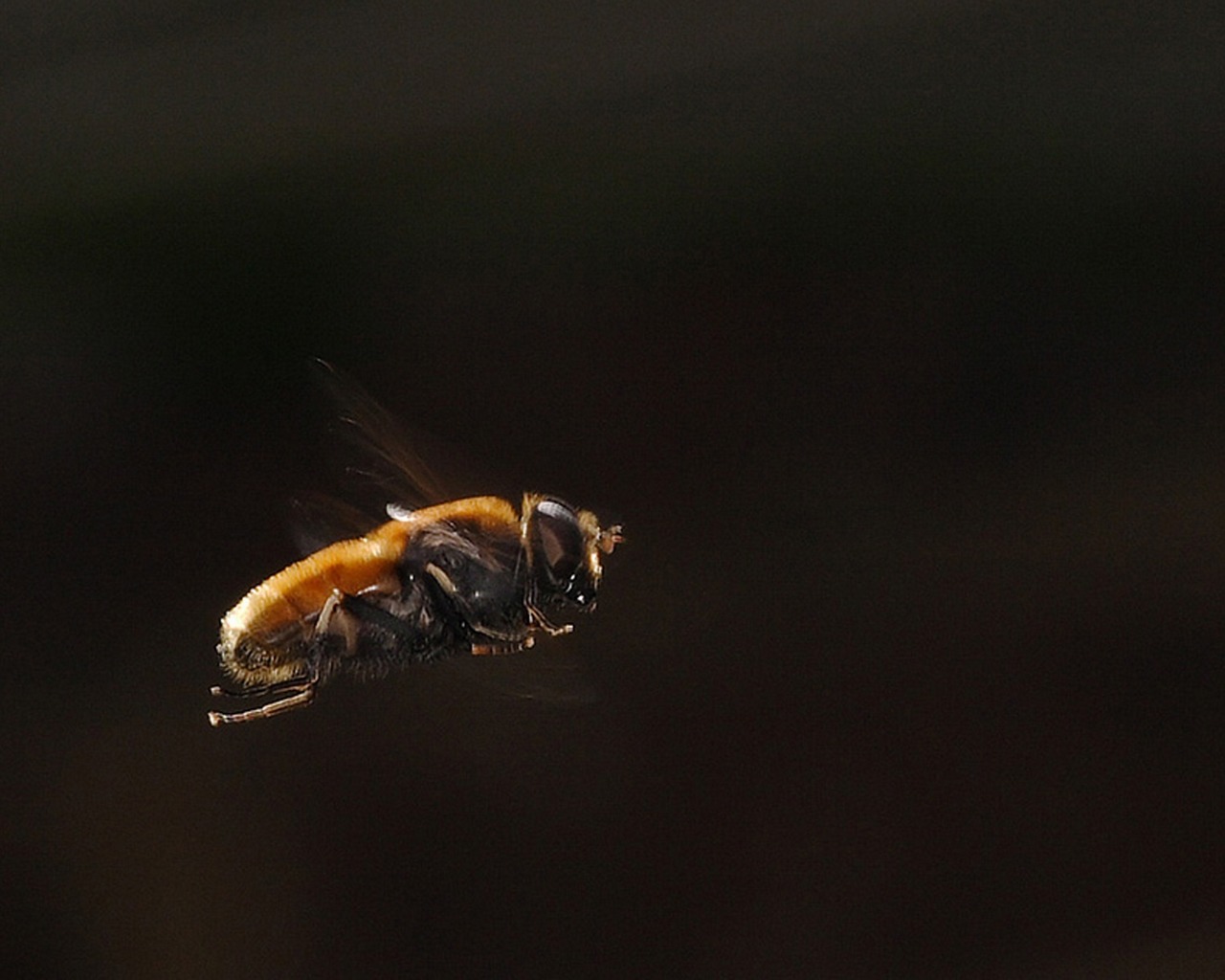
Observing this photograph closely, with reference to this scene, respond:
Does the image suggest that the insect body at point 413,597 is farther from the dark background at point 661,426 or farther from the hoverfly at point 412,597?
the dark background at point 661,426

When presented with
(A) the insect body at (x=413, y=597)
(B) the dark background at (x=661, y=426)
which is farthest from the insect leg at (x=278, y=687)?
(B) the dark background at (x=661, y=426)

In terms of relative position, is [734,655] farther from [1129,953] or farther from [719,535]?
[1129,953]

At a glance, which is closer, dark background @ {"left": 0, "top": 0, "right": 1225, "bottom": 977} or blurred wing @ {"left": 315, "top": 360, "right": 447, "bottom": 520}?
blurred wing @ {"left": 315, "top": 360, "right": 447, "bottom": 520}

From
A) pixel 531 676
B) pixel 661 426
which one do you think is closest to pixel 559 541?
pixel 531 676

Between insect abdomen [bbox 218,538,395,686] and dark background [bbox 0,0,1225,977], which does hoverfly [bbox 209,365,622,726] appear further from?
dark background [bbox 0,0,1225,977]

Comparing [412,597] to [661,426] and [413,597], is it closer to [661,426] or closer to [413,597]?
[413,597]

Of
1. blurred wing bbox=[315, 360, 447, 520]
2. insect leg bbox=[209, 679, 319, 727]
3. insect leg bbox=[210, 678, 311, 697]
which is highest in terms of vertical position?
blurred wing bbox=[315, 360, 447, 520]

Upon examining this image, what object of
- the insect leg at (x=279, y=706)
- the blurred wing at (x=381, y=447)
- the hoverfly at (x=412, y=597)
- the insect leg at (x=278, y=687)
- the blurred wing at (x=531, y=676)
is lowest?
the blurred wing at (x=531, y=676)

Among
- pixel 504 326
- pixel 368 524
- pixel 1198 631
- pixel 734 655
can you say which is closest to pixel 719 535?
pixel 734 655

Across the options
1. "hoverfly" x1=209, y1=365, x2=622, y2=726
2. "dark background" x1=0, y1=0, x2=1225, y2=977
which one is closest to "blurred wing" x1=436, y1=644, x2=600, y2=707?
"hoverfly" x1=209, y1=365, x2=622, y2=726
